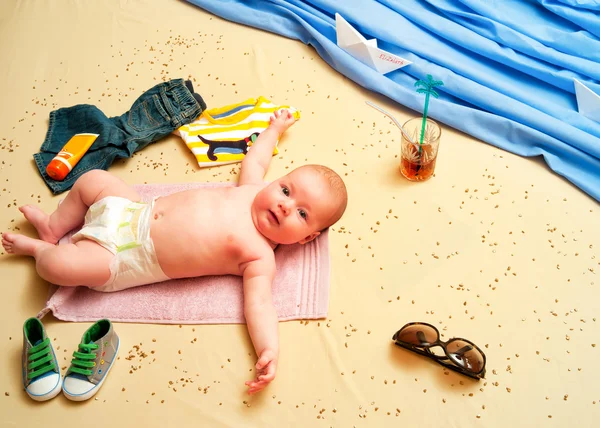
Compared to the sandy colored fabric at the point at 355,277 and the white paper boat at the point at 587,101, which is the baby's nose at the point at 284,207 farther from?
the white paper boat at the point at 587,101

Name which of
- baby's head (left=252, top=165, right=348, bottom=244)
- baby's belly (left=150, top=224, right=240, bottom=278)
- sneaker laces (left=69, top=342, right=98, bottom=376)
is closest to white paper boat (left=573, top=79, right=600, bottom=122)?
baby's head (left=252, top=165, right=348, bottom=244)

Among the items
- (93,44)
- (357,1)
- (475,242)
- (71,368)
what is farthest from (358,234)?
(93,44)

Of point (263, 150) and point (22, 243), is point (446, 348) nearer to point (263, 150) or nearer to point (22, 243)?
point (263, 150)

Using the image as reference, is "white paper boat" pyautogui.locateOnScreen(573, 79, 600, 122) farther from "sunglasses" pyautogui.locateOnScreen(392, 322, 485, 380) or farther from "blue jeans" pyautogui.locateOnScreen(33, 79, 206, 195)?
"blue jeans" pyautogui.locateOnScreen(33, 79, 206, 195)

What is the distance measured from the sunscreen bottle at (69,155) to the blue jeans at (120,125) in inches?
0.6

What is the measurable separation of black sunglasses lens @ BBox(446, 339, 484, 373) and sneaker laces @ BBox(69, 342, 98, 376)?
2.81 feet

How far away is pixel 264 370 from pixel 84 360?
436 mm

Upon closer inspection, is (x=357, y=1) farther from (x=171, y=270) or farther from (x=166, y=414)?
(x=166, y=414)

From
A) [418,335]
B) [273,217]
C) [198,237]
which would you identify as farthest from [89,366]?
[418,335]

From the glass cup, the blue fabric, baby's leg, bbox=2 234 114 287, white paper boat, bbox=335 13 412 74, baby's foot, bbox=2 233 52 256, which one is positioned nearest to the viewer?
baby's leg, bbox=2 234 114 287

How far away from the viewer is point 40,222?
1.59m

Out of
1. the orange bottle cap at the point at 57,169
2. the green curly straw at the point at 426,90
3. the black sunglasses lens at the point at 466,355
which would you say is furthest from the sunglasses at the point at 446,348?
the orange bottle cap at the point at 57,169

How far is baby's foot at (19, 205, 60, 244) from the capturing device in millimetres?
1588

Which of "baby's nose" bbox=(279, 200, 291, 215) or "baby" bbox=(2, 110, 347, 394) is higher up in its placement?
"baby's nose" bbox=(279, 200, 291, 215)
